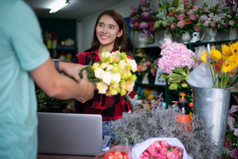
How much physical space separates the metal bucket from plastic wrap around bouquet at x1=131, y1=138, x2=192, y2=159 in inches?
8.6

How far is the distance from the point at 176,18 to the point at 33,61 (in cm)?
309

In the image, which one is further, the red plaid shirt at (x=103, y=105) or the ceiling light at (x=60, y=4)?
the ceiling light at (x=60, y=4)

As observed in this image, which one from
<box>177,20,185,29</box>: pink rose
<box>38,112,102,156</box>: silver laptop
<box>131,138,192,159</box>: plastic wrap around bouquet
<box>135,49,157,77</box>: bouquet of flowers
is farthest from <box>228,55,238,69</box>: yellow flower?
<box>135,49,157,77</box>: bouquet of flowers

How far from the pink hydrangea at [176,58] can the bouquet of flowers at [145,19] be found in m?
2.78

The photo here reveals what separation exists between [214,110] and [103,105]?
0.63m

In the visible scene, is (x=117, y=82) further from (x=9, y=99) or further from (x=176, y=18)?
(x=176, y=18)

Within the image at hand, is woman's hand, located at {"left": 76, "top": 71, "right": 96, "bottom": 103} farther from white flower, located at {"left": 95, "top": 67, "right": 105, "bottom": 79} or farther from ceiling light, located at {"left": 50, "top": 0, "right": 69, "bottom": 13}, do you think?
ceiling light, located at {"left": 50, "top": 0, "right": 69, "bottom": 13}

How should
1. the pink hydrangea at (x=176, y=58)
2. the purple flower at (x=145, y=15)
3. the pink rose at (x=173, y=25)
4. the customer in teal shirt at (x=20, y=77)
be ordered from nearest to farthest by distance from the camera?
the customer in teal shirt at (x=20, y=77) < the pink hydrangea at (x=176, y=58) < the pink rose at (x=173, y=25) < the purple flower at (x=145, y=15)

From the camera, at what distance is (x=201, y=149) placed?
1112mm

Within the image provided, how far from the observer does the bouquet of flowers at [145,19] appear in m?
4.10

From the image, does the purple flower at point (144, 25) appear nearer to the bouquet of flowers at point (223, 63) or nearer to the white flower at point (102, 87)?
the bouquet of flowers at point (223, 63)

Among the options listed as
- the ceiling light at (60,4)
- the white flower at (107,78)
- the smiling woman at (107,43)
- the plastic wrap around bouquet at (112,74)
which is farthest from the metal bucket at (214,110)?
the ceiling light at (60,4)

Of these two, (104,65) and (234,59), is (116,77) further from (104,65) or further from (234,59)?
(234,59)

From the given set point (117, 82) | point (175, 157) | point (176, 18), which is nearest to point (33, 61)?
point (117, 82)
